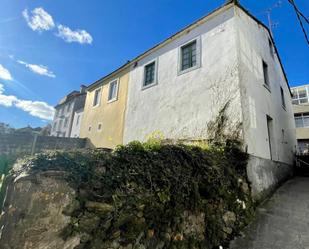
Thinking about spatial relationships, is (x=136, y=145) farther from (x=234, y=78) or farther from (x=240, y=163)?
(x=234, y=78)

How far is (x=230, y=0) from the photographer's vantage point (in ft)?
25.9

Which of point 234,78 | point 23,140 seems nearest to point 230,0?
point 234,78

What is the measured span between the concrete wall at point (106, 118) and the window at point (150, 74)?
1.68 meters

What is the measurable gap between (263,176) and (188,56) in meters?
6.05

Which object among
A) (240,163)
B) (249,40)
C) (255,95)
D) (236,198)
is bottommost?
(236,198)

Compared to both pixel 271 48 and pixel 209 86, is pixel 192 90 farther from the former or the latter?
pixel 271 48

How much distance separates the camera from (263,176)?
6.74 m

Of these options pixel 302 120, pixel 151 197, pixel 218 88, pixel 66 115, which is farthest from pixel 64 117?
pixel 302 120

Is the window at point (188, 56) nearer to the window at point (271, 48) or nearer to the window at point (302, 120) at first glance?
the window at point (271, 48)

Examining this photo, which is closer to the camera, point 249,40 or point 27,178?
point 27,178

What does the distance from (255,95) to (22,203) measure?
8000 mm

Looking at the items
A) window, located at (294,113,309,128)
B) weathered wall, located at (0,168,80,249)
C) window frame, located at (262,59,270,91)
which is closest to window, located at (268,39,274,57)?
window frame, located at (262,59,270,91)

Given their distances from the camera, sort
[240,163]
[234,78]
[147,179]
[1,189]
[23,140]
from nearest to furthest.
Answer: [1,189], [147,179], [240,163], [234,78], [23,140]

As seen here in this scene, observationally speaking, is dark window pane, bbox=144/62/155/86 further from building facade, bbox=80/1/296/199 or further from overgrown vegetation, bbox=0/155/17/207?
overgrown vegetation, bbox=0/155/17/207
